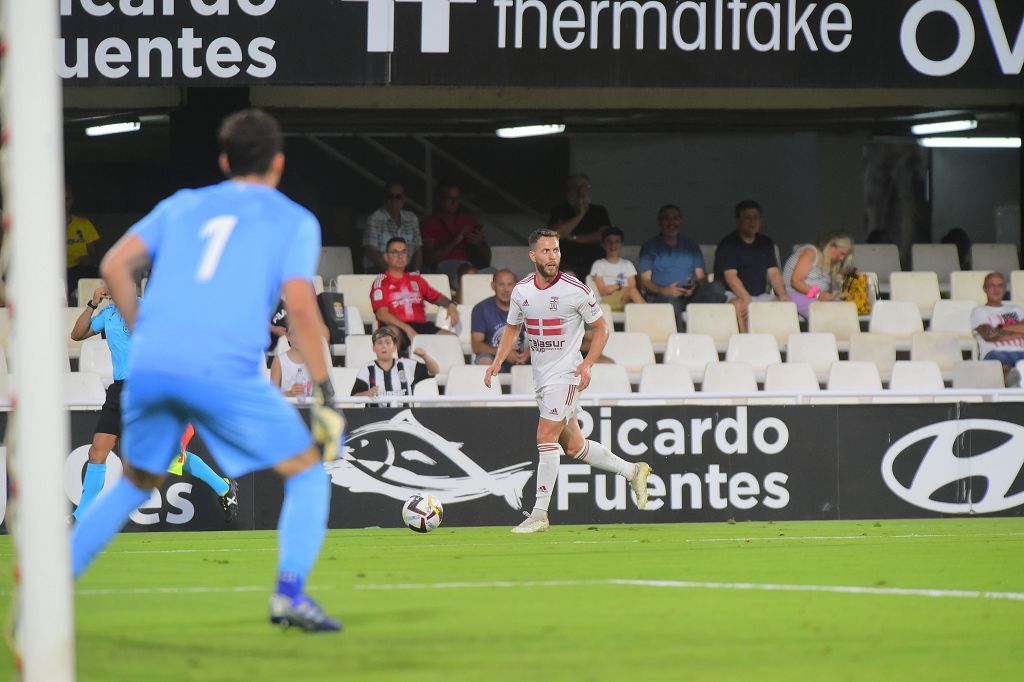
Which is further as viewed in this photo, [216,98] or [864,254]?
[864,254]

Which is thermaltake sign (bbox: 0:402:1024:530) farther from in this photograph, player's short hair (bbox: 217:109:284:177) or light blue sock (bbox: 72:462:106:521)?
player's short hair (bbox: 217:109:284:177)

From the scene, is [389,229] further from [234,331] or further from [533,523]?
[234,331]

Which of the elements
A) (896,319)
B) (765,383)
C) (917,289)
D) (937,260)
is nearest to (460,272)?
(765,383)

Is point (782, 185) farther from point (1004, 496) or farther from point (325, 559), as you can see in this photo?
point (325, 559)

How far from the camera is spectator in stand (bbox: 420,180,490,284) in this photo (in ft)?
55.3

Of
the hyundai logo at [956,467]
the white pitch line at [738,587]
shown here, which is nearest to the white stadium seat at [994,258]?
the hyundai logo at [956,467]

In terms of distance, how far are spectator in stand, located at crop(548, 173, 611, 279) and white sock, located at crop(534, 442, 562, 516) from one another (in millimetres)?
5695

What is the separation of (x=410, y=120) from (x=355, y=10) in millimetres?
5490

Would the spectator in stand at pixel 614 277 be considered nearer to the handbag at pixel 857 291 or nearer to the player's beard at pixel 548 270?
the handbag at pixel 857 291

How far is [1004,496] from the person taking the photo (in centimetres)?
1294

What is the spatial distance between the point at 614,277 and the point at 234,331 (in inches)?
432

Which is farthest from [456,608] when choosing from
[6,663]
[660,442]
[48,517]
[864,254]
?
[864,254]

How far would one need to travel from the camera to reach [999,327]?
15.0 meters

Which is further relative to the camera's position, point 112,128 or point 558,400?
point 112,128
